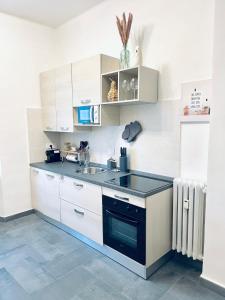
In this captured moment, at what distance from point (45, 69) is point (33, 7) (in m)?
0.84

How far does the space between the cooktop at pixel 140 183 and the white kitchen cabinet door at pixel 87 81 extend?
92 centimetres

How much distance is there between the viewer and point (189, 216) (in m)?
2.02

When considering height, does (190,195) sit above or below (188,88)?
below

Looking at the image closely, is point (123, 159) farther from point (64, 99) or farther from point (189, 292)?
point (189, 292)

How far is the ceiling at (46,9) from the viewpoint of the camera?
108 inches

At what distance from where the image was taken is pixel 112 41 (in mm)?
2781

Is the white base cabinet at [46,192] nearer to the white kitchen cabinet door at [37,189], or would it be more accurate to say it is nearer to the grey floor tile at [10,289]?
the white kitchen cabinet door at [37,189]

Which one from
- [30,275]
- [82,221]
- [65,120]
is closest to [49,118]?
[65,120]

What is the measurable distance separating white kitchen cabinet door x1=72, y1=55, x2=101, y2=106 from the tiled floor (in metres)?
1.68

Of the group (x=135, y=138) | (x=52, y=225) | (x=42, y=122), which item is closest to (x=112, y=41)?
(x=135, y=138)

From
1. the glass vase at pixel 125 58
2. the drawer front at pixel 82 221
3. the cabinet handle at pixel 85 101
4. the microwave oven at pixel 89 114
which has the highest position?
the glass vase at pixel 125 58

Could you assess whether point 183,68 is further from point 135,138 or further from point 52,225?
point 52,225

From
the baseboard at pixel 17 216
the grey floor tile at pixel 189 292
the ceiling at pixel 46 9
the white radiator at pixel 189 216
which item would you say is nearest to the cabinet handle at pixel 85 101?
the ceiling at pixel 46 9

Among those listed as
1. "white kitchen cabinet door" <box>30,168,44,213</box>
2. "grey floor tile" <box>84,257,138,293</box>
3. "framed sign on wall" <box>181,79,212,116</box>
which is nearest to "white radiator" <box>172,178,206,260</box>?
"grey floor tile" <box>84,257,138,293</box>
